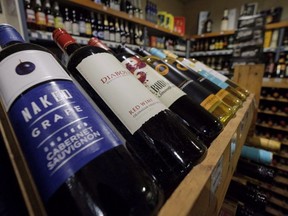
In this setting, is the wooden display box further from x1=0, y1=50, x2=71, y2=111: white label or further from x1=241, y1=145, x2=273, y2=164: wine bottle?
x1=241, y1=145, x2=273, y2=164: wine bottle

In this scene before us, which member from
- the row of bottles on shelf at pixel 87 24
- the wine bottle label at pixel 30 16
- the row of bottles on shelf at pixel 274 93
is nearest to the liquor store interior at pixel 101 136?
the wine bottle label at pixel 30 16

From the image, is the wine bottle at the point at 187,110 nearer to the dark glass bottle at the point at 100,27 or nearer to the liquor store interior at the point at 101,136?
the liquor store interior at the point at 101,136

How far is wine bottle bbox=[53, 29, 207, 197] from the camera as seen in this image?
23cm

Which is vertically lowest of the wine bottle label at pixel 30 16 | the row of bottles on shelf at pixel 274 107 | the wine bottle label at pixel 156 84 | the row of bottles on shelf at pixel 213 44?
the row of bottles on shelf at pixel 274 107

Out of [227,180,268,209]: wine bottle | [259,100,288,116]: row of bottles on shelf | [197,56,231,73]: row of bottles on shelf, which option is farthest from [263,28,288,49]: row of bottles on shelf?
[227,180,268,209]: wine bottle

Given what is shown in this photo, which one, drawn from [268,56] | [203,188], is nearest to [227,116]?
[203,188]

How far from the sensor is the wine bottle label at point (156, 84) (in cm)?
32

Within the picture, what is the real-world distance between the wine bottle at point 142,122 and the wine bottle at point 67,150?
0.04 metres

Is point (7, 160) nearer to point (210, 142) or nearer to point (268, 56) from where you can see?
point (210, 142)

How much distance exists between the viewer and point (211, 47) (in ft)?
9.73

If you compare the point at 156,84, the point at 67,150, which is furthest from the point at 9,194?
the point at 156,84

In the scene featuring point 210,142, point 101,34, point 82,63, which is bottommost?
point 210,142

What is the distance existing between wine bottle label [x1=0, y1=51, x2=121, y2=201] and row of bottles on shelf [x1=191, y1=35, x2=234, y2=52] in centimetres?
299

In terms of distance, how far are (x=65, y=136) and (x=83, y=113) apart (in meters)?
0.03
